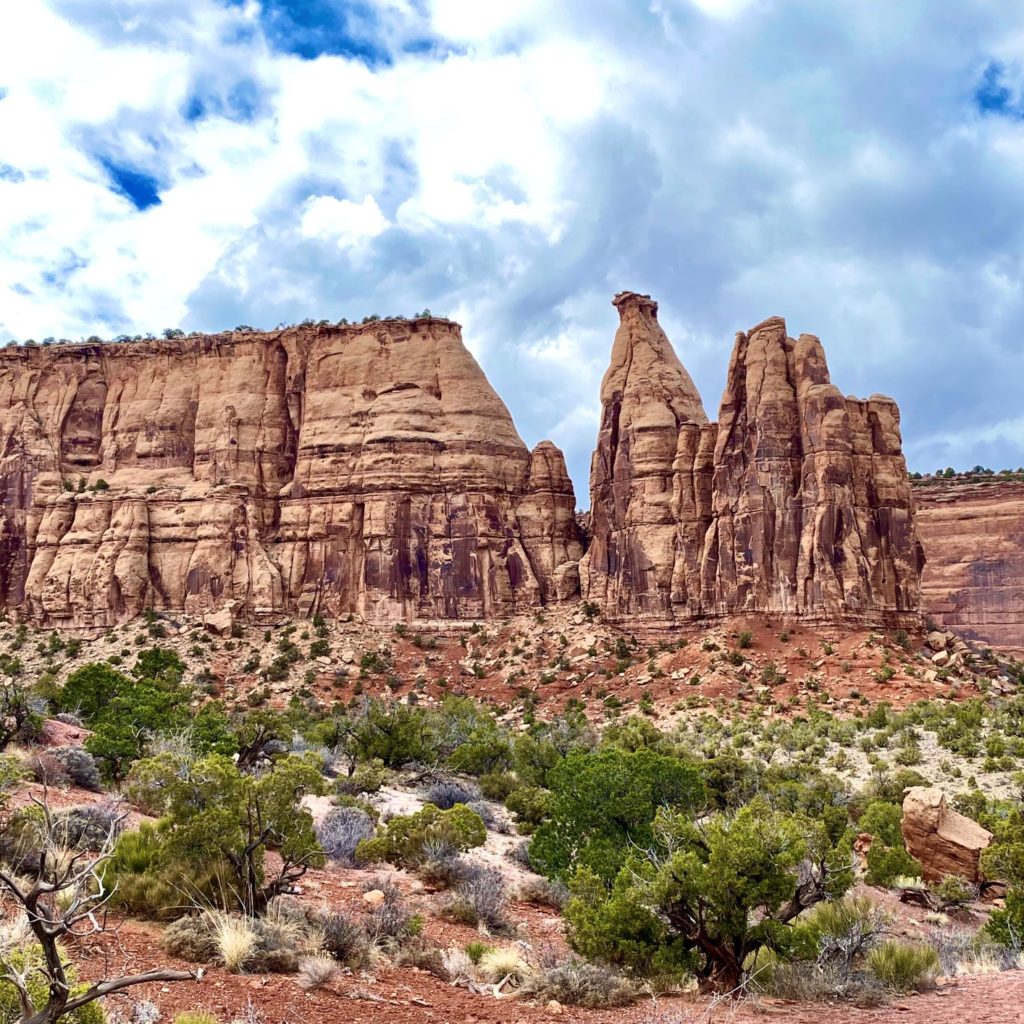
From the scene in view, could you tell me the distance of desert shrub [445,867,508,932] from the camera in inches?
493

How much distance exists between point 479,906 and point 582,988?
3.40m

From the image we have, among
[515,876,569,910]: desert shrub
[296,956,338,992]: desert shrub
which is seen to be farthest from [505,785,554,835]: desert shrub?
[296,956,338,992]: desert shrub

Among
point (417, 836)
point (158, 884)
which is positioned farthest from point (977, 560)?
point (158, 884)

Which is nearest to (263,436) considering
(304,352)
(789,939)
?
(304,352)

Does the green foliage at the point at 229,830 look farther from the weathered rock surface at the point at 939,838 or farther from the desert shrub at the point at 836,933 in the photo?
the weathered rock surface at the point at 939,838

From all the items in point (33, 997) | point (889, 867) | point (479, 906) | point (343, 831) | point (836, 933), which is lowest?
point (889, 867)

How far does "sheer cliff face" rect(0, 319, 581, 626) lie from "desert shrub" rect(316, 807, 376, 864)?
4303 centimetres

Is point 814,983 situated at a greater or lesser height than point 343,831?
lesser

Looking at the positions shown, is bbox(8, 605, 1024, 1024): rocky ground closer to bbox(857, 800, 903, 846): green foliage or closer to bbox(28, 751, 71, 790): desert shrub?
bbox(28, 751, 71, 790): desert shrub

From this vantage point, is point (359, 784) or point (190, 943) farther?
point (359, 784)

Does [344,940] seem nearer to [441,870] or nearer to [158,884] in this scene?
[158,884]

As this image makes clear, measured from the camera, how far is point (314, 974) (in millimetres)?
8922

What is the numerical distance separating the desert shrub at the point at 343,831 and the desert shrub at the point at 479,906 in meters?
2.19

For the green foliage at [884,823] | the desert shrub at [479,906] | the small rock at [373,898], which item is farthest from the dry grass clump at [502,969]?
the green foliage at [884,823]
